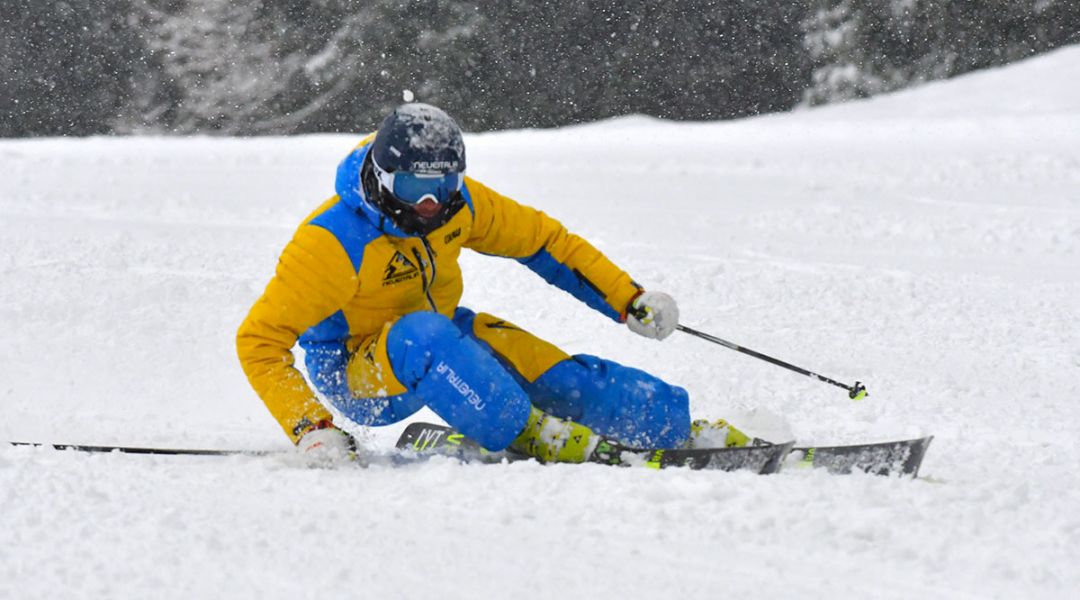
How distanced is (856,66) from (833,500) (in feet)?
35.4

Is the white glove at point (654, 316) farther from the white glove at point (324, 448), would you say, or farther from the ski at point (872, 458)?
the white glove at point (324, 448)

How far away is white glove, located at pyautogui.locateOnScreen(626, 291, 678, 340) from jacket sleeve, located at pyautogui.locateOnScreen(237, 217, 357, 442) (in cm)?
106

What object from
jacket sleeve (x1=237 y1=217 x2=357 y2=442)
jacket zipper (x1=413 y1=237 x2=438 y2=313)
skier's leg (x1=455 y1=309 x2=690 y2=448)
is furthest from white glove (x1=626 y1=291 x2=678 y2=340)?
jacket sleeve (x1=237 y1=217 x2=357 y2=442)

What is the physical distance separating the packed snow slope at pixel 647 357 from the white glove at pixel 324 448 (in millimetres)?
60

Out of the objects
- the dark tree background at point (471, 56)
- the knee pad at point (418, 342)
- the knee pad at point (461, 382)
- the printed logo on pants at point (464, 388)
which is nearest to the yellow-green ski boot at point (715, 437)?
the knee pad at point (461, 382)

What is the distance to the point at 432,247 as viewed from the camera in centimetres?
388

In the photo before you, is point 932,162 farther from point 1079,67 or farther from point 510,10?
point 510,10

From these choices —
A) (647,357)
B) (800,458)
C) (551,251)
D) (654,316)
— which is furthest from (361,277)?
(647,357)

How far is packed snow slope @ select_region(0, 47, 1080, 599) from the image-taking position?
2.50 meters

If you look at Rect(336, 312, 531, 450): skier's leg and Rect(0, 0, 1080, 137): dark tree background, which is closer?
Rect(336, 312, 531, 450): skier's leg

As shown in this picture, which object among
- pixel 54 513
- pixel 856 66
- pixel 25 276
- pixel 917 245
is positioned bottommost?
pixel 25 276

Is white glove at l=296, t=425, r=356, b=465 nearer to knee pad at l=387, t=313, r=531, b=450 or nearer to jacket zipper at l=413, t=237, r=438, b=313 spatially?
knee pad at l=387, t=313, r=531, b=450

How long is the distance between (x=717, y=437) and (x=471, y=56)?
11202mm

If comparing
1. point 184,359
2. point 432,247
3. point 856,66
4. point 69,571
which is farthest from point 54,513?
point 856,66
